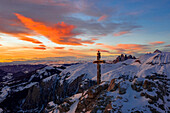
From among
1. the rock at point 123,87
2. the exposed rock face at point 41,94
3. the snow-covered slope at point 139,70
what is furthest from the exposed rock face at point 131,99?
the exposed rock face at point 41,94

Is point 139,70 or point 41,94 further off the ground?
point 139,70

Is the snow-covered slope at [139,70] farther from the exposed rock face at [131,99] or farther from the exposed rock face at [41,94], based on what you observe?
the exposed rock face at [131,99]

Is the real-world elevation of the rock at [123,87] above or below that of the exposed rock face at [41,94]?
above

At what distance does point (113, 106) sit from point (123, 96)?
3.15 metres

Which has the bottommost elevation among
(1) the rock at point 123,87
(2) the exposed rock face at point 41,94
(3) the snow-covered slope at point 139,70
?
(2) the exposed rock face at point 41,94

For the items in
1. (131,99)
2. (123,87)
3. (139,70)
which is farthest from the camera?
(139,70)

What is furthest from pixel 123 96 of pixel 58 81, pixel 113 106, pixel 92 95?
pixel 58 81

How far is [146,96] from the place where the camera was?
15.7 meters

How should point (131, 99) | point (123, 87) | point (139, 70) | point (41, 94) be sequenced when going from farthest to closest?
1. point (41, 94)
2. point (139, 70)
3. point (123, 87)
4. point (131, 99)

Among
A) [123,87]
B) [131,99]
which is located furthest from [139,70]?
[131,99]

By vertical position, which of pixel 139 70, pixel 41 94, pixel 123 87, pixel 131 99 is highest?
pixel 123 87

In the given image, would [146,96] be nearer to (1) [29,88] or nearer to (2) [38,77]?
(1) [29,88]

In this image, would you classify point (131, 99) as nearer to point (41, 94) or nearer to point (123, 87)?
point (123, 87)

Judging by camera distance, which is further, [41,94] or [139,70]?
[41,94]
